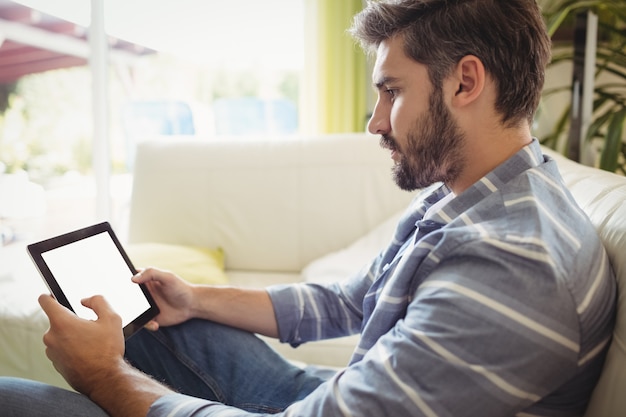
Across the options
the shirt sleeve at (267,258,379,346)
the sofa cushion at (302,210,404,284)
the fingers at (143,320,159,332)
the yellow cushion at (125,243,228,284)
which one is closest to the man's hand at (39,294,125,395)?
the fingers at (143,320,159,332)

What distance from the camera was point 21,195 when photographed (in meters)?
2.55

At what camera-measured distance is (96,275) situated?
95 centimetres

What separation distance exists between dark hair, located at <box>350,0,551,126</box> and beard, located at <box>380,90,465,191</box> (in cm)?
4

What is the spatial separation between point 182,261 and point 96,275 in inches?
28.4

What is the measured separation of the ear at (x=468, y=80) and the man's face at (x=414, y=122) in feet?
0.08

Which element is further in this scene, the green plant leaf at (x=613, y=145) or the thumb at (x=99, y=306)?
the green plant leaf at (x=613, y=145)

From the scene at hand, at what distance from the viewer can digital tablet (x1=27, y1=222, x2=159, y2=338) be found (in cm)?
87

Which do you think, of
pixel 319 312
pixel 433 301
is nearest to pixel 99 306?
pixel 319 312

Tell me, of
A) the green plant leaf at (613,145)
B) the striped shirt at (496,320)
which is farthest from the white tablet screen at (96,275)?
the green plant leaf at (613,145)

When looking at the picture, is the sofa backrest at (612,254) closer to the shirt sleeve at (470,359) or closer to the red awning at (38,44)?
the shirt sleeve at (470,359)

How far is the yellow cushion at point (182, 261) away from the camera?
159 centimetres

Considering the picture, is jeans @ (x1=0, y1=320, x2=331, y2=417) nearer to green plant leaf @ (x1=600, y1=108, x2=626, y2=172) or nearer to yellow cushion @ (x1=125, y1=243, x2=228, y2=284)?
yellow cushion @ (x1=125, y1=243, x2=228, y2=284)

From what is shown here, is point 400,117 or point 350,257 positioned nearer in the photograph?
point 400,117

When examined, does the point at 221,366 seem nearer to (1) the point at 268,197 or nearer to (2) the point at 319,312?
(2) the point at 319,312
